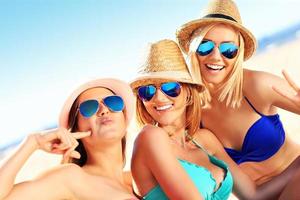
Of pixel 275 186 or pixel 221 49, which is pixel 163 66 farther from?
pixel 275 186

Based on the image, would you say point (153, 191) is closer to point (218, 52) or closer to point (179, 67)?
point (179, 67)

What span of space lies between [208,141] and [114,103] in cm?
101

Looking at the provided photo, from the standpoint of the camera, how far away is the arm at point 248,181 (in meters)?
3.89

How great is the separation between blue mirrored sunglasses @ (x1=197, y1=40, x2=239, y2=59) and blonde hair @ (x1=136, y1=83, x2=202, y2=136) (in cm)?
35

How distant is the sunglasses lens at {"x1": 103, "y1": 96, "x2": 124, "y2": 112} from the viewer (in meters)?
3.15

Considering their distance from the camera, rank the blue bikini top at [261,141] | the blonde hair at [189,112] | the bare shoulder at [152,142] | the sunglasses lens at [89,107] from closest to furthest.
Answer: the sunglasses lens at [89,107]
the bare shoulder at [152,142]
the blonde hair at [189,112]
the blue bikini top at [261,141]

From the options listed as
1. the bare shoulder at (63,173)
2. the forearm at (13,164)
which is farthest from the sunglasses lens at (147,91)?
the forearm at (13,164)

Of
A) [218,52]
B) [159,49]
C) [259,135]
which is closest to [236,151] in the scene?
[259,135]

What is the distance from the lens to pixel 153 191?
3328 mm

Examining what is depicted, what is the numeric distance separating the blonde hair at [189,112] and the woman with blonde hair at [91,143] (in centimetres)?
35

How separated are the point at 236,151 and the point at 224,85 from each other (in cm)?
53

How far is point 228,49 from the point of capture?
396cm

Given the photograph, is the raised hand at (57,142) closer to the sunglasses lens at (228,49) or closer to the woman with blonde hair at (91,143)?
the woman with blonde hair at (91,143)

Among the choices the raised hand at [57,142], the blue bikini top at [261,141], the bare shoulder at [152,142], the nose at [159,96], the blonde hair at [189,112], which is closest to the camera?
the raised hand at [57,142]
